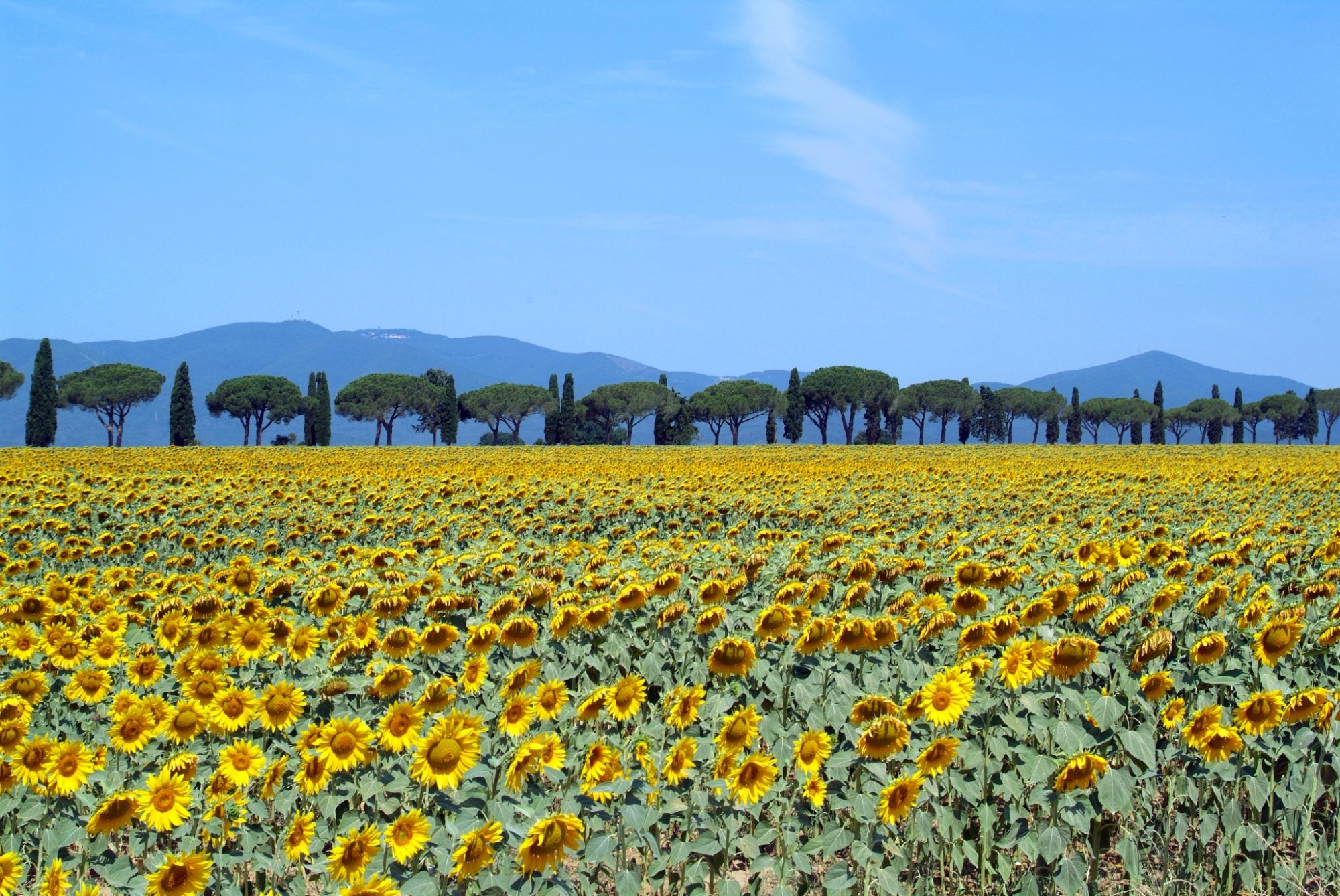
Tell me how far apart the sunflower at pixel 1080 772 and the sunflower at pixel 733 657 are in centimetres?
143

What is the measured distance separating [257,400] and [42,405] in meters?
31.5

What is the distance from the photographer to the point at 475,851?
3.42m

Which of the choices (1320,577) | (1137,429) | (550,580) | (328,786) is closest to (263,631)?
(328,786)

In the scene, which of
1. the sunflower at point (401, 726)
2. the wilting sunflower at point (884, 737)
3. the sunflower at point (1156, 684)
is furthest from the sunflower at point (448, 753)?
the sunflower at point (1156, 684)

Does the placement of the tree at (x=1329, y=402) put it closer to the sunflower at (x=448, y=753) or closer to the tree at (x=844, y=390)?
the tree at (x=844, y=390)

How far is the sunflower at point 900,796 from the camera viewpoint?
3.89 m

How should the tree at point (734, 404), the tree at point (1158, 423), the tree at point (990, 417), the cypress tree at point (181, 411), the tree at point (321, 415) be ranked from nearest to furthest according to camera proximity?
the cypress tree at point (181, 411) → the tree at point (321, 415) → the tree at point (1158, 423) → the tree at point (734, 404) → the tree at point (990, 417)

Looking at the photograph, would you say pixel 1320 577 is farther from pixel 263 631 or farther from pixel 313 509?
pixel 313 509

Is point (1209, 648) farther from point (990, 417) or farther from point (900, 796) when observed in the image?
point (990, 417)

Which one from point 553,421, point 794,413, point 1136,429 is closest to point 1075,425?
point 1136,429

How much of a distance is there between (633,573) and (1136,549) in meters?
3.52

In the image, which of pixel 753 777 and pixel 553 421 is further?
pixel 553 421

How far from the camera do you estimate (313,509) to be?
14172mm

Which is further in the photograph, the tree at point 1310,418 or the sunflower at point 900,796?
the tree at point 1310,418
